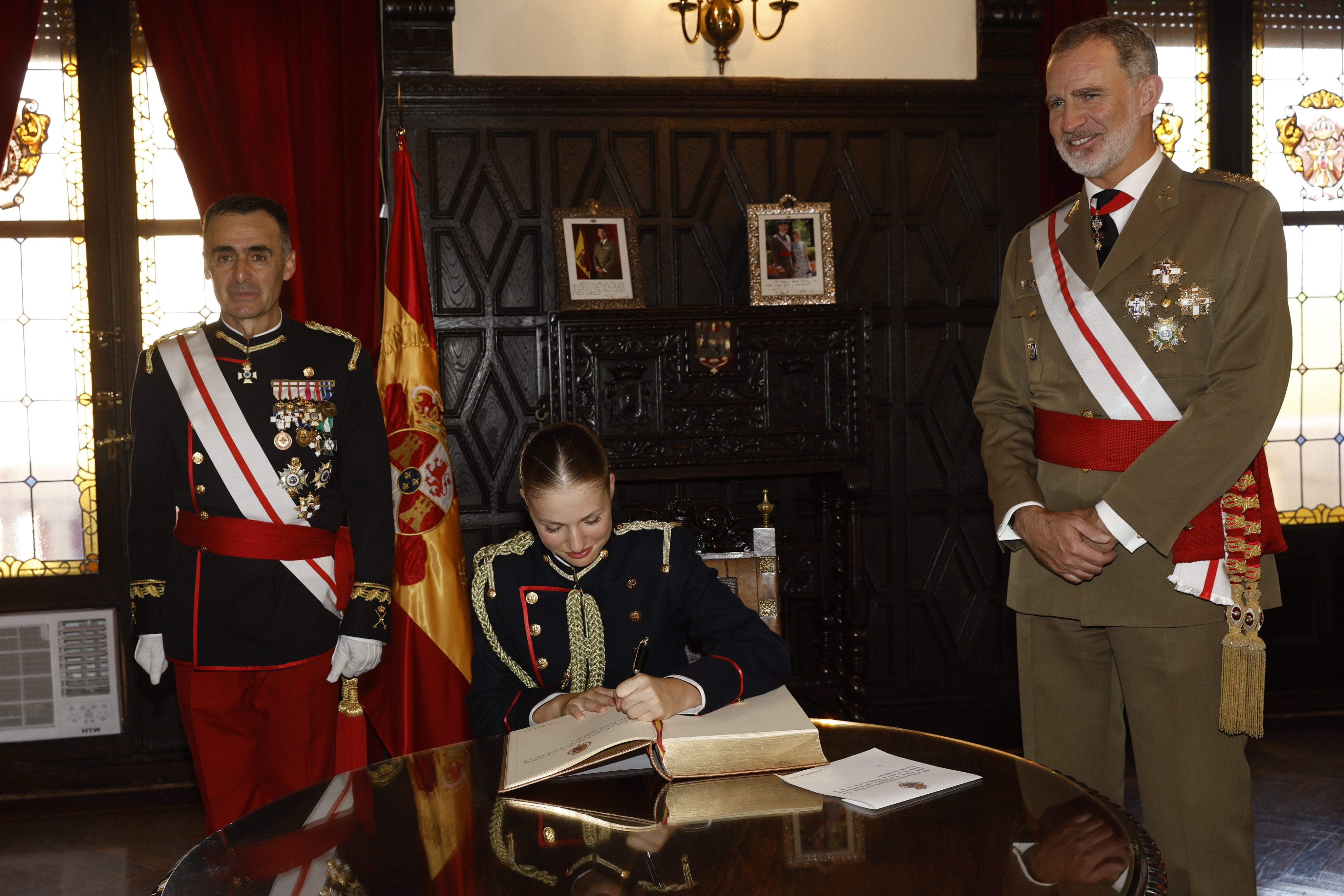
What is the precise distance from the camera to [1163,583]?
67.6 inches

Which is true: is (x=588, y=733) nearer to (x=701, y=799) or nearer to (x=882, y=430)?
(x=701, y=799)

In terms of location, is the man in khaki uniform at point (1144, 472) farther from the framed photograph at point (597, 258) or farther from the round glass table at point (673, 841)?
the framed photograph at point (597, 258)

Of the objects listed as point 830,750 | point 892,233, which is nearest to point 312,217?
point 892,233

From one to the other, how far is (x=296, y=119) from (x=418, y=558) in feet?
4.72

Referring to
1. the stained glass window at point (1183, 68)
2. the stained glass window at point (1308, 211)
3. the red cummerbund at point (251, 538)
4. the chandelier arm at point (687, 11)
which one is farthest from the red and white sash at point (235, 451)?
the stained glass window at point (1308, 211)

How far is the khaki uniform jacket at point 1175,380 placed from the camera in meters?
1.66

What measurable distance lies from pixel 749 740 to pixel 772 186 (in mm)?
2484

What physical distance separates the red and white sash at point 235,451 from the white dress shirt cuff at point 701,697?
1.01 metres

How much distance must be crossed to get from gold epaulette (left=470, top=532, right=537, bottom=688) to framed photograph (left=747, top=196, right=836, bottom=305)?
1700 mm

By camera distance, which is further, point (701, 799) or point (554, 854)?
point (701, 799)

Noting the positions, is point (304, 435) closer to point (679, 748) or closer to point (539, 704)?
point (539, 704)

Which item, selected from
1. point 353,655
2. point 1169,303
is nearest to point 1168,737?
point 1169,303

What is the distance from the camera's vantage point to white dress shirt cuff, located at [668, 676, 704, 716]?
1.35 metres

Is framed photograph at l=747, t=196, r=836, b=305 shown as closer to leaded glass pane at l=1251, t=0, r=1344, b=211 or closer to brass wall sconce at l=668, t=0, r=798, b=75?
brass wall sconce at l=668, t=0, r=798, b=75
